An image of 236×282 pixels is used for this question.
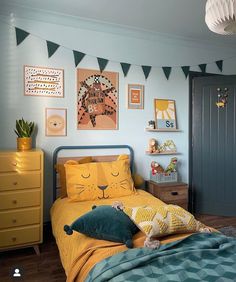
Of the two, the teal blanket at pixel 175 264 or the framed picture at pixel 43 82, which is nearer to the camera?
the teal blanket at pixel 175 264

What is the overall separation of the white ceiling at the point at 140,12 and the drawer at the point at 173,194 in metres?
2.01

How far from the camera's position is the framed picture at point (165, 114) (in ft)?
11.0

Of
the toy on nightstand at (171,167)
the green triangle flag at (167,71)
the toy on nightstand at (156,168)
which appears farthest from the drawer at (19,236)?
the green triangle flag at (167,71)

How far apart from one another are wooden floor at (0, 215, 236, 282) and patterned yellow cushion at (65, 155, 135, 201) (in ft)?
1.87

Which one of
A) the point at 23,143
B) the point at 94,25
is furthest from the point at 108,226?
the point at 94,25

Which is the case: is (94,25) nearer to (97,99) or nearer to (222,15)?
(97,99)

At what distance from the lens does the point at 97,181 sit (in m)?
2.57

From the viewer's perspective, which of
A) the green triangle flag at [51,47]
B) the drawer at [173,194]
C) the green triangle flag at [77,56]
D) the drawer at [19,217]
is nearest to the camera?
the drawer at [19,217]

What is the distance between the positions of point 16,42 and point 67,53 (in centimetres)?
55

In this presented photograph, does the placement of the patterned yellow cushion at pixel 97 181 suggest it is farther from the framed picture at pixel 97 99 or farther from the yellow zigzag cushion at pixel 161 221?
the yellow zigzag cushion at pixel 161 221

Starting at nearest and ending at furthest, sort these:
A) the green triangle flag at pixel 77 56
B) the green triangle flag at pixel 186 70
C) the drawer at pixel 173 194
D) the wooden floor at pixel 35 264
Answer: the wooden floor at pixel 35 264 → the green triangle flag at pixel 77 56 → the drawer at pixel 173 194 → the green triangle flag at pixel 186 70

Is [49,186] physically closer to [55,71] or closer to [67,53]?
[55,71]

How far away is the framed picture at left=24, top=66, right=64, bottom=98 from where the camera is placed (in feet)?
8.89

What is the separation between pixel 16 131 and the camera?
103 inches
